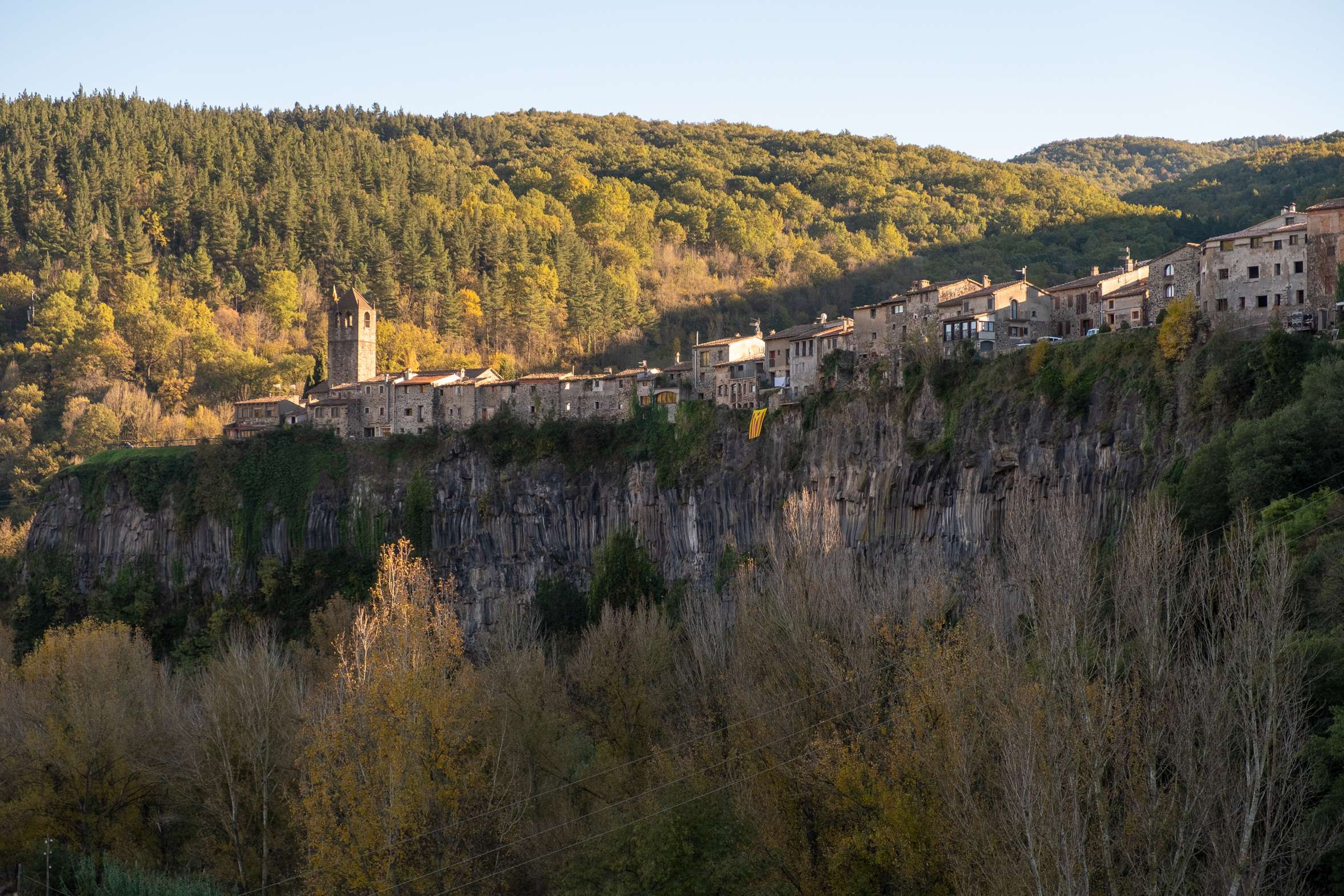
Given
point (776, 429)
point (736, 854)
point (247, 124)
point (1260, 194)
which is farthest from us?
point (247, 124)

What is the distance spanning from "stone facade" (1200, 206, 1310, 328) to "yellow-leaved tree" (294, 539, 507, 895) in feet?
112

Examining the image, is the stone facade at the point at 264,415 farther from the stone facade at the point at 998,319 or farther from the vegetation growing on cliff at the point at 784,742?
the stone facade at the point at 998,319

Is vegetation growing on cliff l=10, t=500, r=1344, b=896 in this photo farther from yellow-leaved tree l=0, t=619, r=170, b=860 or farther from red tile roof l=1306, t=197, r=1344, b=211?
red tile roof l=1306, t=197, r=1344, b=211

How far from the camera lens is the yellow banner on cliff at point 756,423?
81.2 metres

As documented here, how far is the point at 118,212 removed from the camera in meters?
137

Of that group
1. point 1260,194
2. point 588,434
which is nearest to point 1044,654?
point 588,434

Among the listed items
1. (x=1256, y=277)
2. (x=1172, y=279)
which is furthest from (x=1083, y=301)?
(x=1256, y=277)

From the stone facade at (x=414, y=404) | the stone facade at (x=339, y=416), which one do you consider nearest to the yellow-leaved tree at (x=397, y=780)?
the stone facade at (x=414, y=404)

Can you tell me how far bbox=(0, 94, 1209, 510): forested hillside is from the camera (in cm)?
12156

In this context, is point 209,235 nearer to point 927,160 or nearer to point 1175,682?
point 927,160

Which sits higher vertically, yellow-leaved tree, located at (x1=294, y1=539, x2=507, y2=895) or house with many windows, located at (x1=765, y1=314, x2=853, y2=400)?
house with many windows, located at (x1=765, y1=314, x2=853, y2=400)

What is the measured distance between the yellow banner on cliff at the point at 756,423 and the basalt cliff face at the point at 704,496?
636mm

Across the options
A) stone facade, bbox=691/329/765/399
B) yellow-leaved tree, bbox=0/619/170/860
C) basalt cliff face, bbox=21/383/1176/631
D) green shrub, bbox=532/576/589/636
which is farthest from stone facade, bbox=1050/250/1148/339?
yellow-leaved tree, bbox=0/619/170/860

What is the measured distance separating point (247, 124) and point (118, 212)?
27.4m
